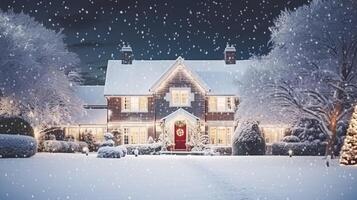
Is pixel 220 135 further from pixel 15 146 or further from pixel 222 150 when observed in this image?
pixel 15 146

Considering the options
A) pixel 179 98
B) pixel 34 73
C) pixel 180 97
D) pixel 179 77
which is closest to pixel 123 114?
pixel 179 98

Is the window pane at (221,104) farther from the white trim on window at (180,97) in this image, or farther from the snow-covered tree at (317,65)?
the snow-covered tree at (317,65)

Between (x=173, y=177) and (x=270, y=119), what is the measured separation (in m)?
20.6

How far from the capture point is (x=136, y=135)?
53938 millimetres

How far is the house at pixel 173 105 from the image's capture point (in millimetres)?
52375

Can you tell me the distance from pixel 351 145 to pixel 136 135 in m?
28.5

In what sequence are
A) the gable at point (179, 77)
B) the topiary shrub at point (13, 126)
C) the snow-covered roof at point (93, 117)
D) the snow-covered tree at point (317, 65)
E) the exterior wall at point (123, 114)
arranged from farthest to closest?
the snow-covered roof at point (93, 117) → the exterior wall at point (123, 114) → the gable at point (179, 77) → the topiary shrub at point (13, 126) → the snow-covered tree at point (317, 65)

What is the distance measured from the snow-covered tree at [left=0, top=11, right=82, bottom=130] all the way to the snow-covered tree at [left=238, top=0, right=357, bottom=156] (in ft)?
61.7

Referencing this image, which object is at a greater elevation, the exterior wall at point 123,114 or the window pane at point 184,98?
the window pane at point 184,98

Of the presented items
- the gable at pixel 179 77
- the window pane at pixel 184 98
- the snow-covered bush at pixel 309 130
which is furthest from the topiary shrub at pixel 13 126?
the snow-covered bush at pixel 309 130

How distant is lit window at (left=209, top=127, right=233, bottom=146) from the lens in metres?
53.6

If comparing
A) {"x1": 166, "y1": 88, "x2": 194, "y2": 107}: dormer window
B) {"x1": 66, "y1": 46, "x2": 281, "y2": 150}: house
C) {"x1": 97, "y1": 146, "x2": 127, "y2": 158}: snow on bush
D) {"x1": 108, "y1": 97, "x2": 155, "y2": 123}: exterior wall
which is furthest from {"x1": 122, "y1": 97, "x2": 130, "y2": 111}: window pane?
{"x1": 97, "y1": 146, "x2": 127, "y2": 158}: snow on bush

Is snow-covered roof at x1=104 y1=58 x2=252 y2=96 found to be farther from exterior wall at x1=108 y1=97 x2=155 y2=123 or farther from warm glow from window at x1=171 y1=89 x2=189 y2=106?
warm glow from window at x1=171 y1=89 x2=189 y2=106

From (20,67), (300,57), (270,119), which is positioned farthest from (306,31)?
(20,67)
